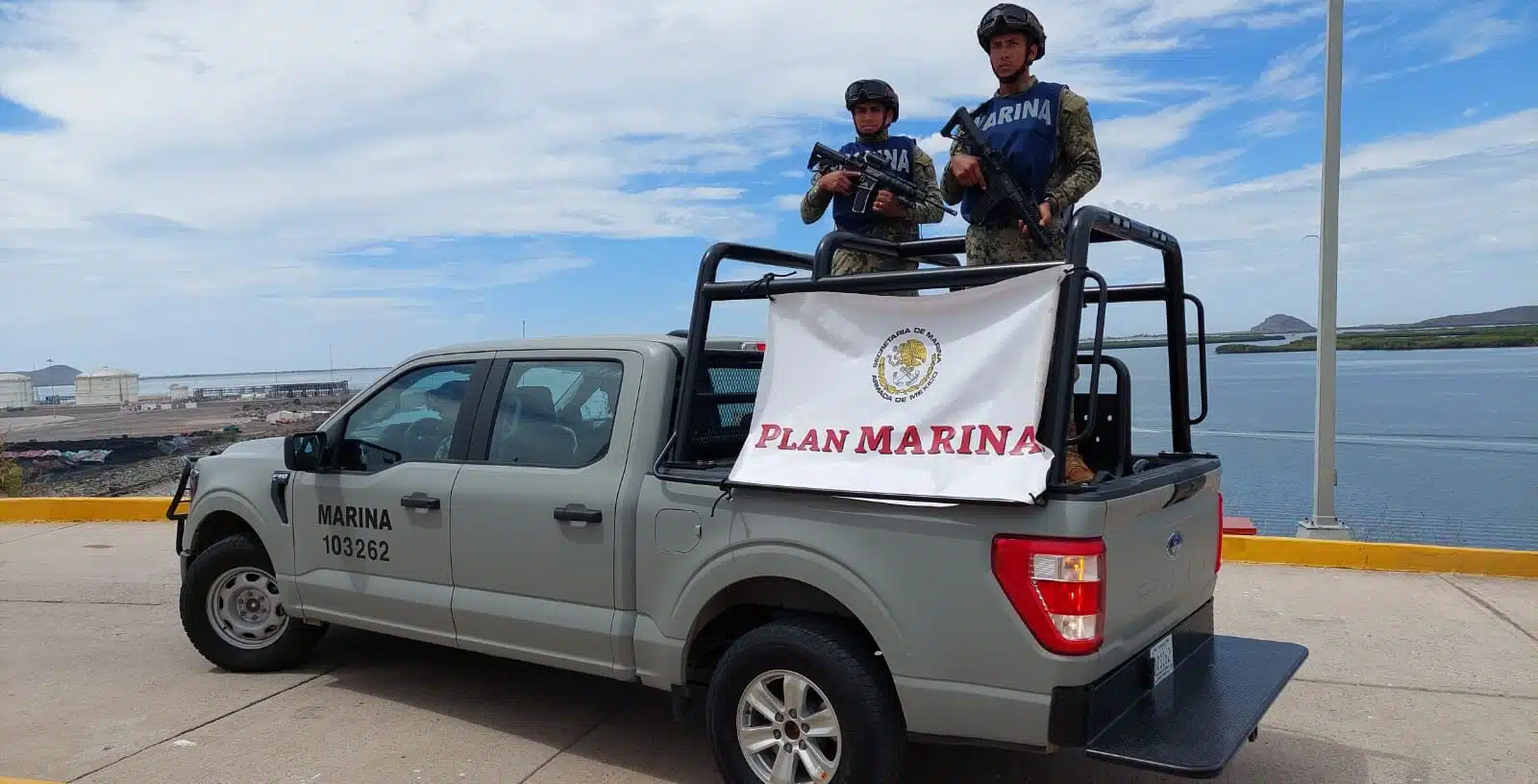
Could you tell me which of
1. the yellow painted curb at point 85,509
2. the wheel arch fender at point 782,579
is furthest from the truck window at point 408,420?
the yellow painted curb at point 85,509

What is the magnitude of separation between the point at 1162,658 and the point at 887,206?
7.33ft

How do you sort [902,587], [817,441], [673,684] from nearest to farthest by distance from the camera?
[902,587]
[817,441]
[673,684]

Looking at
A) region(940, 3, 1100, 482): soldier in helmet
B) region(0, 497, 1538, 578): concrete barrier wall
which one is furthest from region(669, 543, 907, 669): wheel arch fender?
region(0, 497, 1538, 578): concrete barrier wall

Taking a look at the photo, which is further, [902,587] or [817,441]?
[817,441]

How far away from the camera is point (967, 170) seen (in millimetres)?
4012

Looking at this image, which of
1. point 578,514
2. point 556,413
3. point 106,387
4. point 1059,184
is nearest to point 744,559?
point 578,514

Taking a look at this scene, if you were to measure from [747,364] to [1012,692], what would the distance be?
1932 mm

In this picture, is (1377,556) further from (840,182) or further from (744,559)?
(744,559)

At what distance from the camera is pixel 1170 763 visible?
2.88m

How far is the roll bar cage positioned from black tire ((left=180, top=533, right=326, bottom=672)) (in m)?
2.68

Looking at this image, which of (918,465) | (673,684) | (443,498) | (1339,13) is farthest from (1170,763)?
(1339,13)

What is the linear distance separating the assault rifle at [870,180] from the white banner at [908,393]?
113 centimetres

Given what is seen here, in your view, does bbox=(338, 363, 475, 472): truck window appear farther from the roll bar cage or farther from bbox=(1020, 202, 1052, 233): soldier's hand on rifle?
bbox=(1020, 202, 1052, 233): soldier's hand on rifle

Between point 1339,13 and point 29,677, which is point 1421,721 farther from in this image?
point 29,677
